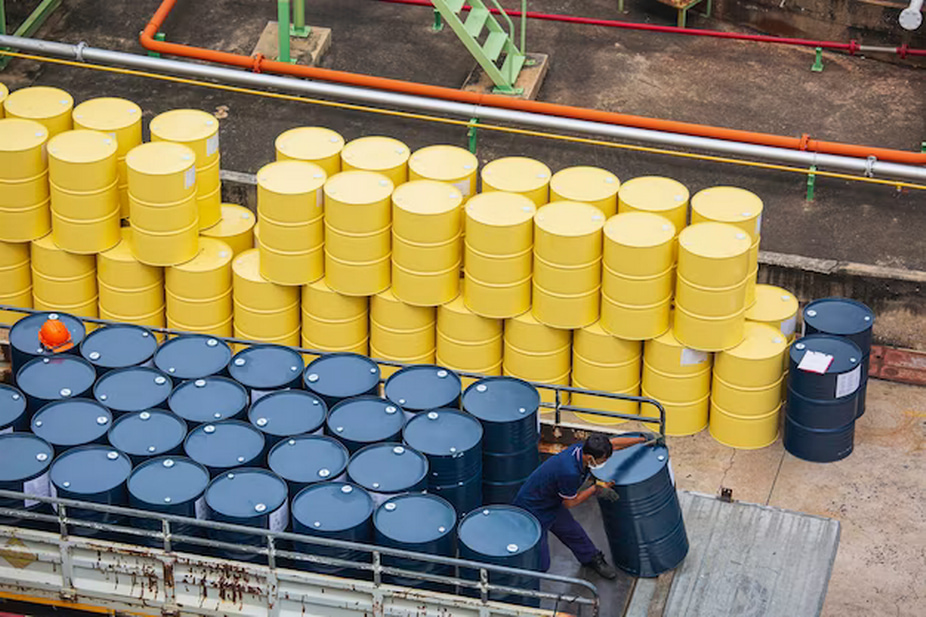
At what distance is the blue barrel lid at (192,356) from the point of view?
11.8 metres

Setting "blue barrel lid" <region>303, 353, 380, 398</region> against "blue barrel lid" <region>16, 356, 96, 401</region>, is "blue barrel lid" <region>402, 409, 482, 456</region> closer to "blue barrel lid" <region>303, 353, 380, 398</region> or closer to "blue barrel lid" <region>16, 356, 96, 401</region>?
"blue barrel lid" <region>303, 353, 380, 398</region>

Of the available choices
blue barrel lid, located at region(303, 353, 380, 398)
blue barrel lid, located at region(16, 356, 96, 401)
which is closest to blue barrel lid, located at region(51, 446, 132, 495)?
blue barrel lid, located at region(16, 356, 96, 401)

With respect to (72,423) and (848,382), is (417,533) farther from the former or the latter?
(848,382)

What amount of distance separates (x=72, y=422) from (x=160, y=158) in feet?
10.4

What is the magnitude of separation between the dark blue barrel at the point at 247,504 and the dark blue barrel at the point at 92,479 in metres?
0.60

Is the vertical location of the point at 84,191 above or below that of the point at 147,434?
above

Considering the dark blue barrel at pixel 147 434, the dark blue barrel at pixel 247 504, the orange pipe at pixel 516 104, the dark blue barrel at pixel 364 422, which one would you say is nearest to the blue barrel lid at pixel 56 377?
the dark blue barrel at pixel 147 434

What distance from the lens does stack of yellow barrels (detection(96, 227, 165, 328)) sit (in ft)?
45.7

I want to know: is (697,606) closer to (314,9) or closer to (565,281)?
(565,281)

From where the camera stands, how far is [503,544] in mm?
10305

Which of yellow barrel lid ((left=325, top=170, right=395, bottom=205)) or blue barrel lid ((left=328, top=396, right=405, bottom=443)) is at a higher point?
yellow barrel lid ((left=325, top=170, right=395, bottom=205))

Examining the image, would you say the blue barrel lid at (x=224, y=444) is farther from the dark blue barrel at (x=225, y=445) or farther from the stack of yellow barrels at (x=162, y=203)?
the stack of yellow barrels at (x=162, y=203)

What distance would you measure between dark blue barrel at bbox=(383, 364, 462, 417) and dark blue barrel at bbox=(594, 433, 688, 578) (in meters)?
1.28

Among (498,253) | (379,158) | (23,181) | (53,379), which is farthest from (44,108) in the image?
(498,253)
